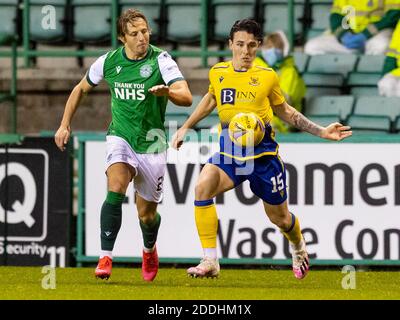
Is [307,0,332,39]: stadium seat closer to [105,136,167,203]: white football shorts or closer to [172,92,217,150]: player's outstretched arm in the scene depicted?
[172,92,217,150]: player's outstretched arm

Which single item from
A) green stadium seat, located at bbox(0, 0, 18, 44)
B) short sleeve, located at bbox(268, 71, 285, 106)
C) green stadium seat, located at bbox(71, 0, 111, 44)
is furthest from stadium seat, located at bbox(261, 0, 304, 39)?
short sleeve, located at bbox(268, 71, 285, 106)

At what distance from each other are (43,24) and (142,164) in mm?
5476

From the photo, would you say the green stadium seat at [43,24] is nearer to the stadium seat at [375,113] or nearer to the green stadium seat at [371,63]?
the green stadium seat at [371,63]

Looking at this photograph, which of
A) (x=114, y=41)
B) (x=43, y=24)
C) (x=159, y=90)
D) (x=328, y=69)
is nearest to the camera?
(x=159, y=90)

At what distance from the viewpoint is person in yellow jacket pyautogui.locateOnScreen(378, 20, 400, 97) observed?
14.6 m

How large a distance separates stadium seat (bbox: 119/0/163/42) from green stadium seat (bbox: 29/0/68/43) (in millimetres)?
684

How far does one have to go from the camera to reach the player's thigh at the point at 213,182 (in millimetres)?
10828

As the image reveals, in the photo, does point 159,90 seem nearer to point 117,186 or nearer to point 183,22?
point 117,186

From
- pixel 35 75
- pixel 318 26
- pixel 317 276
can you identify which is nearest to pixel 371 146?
pixel 317 276

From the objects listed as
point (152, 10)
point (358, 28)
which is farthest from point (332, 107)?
point (152, 10)

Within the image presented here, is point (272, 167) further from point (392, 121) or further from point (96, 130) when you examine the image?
point (96, 130)

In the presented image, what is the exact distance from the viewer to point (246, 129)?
1080 centimetres

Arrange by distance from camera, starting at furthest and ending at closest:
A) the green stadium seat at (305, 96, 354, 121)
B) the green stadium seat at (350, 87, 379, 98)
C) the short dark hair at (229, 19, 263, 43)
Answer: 1. the green stadium seat at (350, 87, 379, 98)
2. the green stadium seat at (305, 96, 354, 121)
3. the short dark hair at (229, 19, 263, 43)

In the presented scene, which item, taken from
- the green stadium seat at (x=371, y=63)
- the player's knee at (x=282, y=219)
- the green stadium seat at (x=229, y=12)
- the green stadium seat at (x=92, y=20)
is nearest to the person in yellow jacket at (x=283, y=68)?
the green stadium seat at (x=371, y=63)
